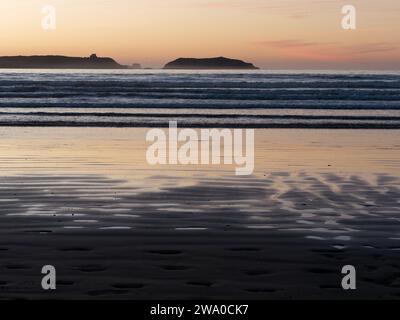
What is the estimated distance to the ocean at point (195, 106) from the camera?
Answer: 26922mm

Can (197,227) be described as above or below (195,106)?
below

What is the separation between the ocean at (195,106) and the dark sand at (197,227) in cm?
962

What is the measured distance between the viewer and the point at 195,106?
1441 inches

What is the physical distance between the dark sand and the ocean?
31.6ft

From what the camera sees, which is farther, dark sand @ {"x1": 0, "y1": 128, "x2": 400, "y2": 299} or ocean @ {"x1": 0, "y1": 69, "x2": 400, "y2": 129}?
ocean @ {"x1": 0, "y1": 69, "x2": 400, "y2": 129}

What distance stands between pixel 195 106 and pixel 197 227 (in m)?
27.4

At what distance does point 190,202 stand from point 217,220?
1.42 meters

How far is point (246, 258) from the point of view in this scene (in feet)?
26.0

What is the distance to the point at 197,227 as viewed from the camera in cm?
948

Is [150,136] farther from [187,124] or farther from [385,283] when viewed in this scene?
[385,283]

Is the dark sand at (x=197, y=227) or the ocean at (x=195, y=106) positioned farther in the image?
the ocean at (x=195, y=106)

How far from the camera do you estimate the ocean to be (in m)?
26.9

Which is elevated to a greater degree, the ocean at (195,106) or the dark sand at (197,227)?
the ocean at (195,106)

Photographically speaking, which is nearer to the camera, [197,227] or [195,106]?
[197,227]
